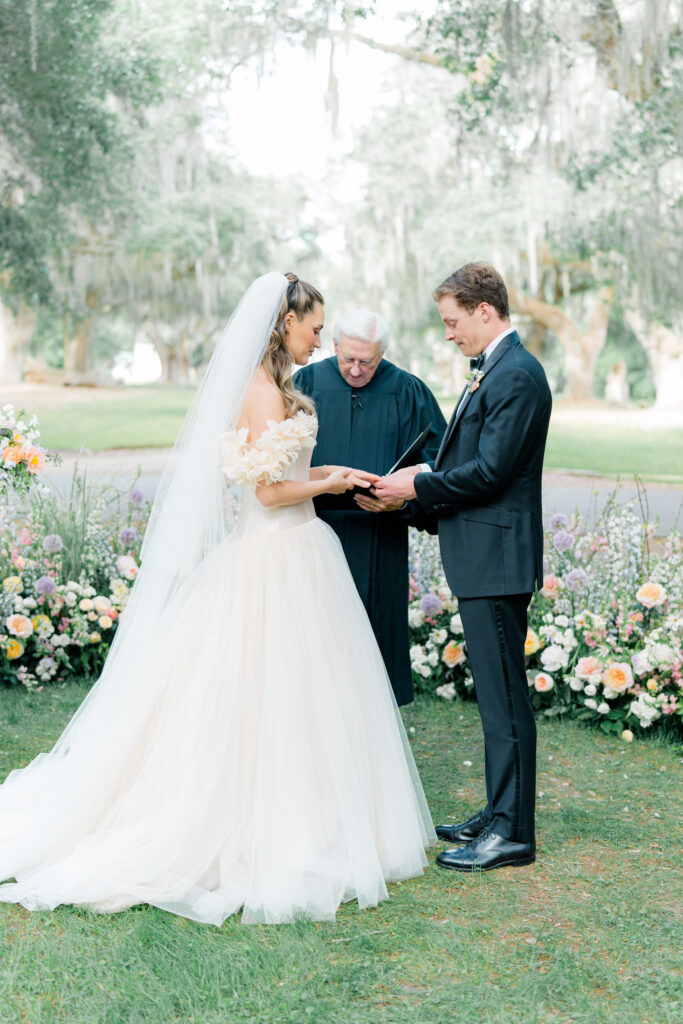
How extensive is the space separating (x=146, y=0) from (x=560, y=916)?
15344 millimetres

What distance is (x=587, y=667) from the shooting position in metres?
5.15

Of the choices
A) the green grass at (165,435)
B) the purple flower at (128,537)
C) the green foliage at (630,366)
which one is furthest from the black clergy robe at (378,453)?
the green foliage at (630,366)

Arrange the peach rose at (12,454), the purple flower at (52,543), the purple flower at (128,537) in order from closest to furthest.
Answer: the peach rose at (12,454)
the purple flower at (52,543)
the purple flower at (128,537)

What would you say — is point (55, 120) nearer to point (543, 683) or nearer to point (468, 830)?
point (543, 683)

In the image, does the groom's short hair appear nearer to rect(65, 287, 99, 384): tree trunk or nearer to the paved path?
the paved path

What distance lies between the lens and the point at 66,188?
13.9 metres

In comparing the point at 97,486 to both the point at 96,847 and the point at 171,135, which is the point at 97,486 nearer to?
the point at 96,847

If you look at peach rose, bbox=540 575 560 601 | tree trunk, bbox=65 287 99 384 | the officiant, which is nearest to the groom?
the officiant

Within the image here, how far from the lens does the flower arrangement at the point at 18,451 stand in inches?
162

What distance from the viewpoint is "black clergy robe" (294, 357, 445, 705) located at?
4.44 m

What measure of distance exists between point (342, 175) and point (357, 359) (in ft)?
67.7

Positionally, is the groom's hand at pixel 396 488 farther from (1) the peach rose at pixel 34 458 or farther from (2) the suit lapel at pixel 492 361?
(1) the peach rose at pixel 34 458

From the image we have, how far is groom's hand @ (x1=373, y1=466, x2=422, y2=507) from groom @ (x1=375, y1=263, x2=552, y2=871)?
2.7 inches

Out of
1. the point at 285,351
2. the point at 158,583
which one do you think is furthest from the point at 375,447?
the point at 158,583
